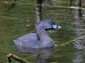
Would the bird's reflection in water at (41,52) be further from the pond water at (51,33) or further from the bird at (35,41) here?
the bird at (35,41)

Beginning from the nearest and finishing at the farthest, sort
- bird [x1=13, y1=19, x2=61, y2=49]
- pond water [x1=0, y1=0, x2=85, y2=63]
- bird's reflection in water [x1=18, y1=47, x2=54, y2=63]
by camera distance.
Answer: bird's reflection in water [x1=18, y1=47, x2=54, y2=63] < pond water [x1=0, y1=0, x2=85, y2=63] < bird [x1=13, y1=19, x2=61, y2=49]

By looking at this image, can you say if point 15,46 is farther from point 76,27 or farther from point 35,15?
point 35,15

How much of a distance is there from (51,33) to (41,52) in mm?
2251

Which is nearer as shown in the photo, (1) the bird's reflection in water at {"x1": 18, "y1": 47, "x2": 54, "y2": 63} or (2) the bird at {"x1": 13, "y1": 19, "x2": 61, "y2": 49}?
(1) the bird's reflection in water at {"x1": 18, "y1": 47, "x2": 54, "y2": 63}

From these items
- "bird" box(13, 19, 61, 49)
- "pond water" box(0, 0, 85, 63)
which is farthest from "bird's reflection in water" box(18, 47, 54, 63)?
"bird" box(13, 19, 61, 49)

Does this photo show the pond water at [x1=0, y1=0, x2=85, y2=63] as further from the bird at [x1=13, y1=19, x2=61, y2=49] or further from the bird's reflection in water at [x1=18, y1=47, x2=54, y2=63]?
the bird at [x1=13, y1=19, x2=61, y2=49]

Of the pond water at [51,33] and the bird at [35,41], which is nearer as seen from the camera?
the pond water at [51,33]

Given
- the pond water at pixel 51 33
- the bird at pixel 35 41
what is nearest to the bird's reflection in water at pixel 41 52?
the pond water at pixel 51 33

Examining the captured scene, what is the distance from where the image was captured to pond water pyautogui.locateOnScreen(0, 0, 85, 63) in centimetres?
997

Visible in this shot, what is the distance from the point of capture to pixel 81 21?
1493cm

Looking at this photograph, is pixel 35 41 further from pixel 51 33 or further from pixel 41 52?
pixel 51 33

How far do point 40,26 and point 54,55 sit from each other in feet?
6.75

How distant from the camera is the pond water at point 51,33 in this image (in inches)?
392

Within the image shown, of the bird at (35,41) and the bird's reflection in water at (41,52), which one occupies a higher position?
the bird at (35,41)
